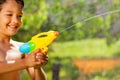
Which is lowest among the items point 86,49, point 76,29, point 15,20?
point 15,20

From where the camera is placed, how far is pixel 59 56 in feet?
15.1

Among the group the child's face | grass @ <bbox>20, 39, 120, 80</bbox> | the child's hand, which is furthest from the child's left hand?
grass @ <bbox>20, 39, 120, 80</bbox>

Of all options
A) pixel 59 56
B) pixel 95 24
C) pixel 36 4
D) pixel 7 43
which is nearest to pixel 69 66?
pixel 59 56

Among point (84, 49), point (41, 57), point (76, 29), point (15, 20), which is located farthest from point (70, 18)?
point (41, 57)

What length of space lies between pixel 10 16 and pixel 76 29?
3.11 metres

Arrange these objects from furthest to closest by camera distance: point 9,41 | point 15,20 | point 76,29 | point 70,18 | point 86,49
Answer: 1. point 86,49
2. point 76,29
3. point 70,18
4. point 9,41
5. point 15,20

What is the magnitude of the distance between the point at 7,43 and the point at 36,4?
2.76 metres

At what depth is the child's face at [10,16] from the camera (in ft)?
4.28

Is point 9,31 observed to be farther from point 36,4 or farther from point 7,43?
point 36,4

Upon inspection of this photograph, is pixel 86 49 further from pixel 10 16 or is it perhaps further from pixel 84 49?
pixel 10 16

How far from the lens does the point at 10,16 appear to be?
1.31 meters

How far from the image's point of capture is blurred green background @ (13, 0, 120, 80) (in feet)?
13.7

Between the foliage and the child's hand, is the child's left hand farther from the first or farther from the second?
the foliage

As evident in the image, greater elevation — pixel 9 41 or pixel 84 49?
pixel 84 49
